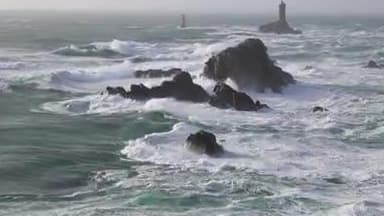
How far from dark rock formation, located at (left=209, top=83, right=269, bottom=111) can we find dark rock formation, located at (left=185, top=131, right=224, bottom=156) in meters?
8.62

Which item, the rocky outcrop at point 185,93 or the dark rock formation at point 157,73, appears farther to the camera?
the dark rock formation at point 157,73

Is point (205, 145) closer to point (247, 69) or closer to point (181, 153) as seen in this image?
point (181, 153)

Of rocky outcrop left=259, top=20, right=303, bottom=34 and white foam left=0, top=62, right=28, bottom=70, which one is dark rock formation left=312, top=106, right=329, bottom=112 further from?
rocky outcrop left=259, top=20, right=303, bottom=34

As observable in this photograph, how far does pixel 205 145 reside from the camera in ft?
68.3

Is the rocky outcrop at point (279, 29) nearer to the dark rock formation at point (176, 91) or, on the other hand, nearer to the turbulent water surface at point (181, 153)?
the turbulent water surface at point (181, 153)

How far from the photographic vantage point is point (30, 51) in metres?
63.3

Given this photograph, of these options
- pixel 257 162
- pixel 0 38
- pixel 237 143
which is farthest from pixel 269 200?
pixel 0 38

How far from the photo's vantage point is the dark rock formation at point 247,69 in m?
37.1

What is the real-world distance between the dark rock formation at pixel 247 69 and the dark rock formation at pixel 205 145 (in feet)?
51.8

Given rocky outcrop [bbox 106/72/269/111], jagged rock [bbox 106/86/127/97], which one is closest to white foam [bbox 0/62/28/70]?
jagged rock [bbox 106/86/127/97]

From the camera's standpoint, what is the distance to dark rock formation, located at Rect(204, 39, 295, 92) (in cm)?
3712

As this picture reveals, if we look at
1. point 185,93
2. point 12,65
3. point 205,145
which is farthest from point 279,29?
point 205,145

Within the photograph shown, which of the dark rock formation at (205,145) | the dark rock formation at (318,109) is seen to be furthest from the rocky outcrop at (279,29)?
the dark rock formation at (205,145)

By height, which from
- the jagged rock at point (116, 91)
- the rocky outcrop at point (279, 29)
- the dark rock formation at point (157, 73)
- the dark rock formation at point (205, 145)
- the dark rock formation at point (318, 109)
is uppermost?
the dark rock formation at point (205, 145)
